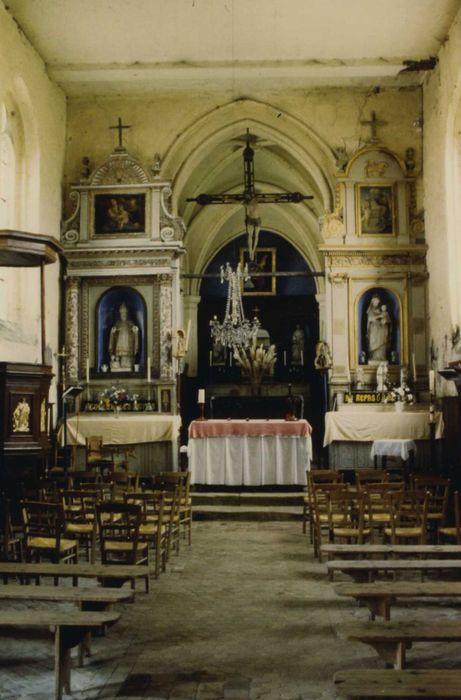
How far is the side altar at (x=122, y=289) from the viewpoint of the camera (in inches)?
575

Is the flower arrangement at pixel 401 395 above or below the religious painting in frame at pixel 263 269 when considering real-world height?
below

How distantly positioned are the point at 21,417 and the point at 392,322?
25.6 feet

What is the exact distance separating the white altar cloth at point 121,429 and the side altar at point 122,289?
596mm

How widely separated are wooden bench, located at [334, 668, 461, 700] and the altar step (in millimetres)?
7760

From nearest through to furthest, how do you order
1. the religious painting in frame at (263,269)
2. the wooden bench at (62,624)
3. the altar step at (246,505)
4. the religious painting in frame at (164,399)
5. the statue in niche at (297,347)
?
1. the wooden bench at (62,624)
2. the altar step at (246,505)
3. the religious painting in frame at (164,399)
4. the statue in niche at (297,347)
5. the religious painting in frame at (263,269)

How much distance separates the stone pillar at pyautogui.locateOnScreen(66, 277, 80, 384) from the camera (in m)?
14.7

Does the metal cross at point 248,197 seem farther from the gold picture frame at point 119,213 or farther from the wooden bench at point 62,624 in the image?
the wooden bench at point 62,624

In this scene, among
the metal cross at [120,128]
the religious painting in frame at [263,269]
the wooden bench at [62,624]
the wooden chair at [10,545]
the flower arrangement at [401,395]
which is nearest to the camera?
the wooden bench at [62,624]

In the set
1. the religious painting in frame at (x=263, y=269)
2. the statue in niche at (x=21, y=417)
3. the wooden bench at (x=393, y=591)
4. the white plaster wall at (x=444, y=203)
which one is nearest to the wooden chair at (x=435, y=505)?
the wooden bench at (x=393, y=591)

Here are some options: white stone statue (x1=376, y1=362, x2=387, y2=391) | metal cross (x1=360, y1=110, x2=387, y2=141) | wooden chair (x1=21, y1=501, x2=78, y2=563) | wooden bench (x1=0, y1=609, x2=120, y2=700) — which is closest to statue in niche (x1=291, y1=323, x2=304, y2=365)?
white stone statue (x1=376, y1=362, x2=387, y2=391)

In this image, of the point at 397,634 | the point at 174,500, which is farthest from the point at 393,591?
the point at 174,500

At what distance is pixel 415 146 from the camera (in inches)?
586

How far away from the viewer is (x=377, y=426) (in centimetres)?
1343

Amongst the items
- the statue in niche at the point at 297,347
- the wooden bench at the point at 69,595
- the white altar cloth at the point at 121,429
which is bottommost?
the wooden bench at the point at 69,595
